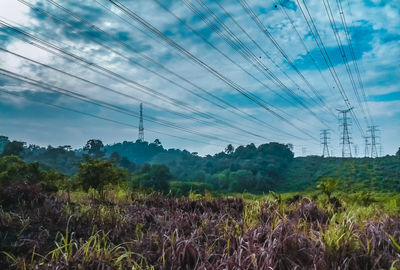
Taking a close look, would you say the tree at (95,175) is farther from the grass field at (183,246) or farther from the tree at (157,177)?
the tree at (157,177)

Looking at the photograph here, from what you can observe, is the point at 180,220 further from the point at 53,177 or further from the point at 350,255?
the point at 53,177

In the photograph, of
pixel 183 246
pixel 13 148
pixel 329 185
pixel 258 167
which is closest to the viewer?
pixel 183 246

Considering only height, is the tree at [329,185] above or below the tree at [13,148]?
below

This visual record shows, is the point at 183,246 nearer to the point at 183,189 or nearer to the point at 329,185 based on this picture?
the point at 329,185

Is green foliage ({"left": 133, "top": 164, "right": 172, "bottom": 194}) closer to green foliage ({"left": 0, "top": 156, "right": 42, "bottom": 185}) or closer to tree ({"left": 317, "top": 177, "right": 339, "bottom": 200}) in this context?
green foliage ({"left": 0, "top": 156, "right": 42, "bottom": 185})

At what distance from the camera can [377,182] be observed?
251ft

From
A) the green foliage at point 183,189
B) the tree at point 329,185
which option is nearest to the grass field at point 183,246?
the tree at point 329,185

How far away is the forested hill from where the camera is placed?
7481cm

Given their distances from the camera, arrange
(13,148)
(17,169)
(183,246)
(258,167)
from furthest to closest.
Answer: (258,167), (13,148), (17,169), (183,246)

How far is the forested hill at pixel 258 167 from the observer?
7481cm

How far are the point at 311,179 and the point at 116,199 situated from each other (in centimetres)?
9411

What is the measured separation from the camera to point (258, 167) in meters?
105

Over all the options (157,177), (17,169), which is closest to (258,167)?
(157,177)

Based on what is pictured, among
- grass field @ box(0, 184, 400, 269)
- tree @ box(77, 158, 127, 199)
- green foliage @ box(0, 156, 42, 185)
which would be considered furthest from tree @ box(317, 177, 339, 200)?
green foliage @ box(0, 156, 42, 185)
